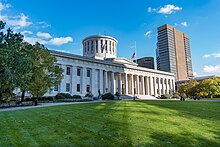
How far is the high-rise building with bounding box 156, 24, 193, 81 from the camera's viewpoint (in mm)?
110606

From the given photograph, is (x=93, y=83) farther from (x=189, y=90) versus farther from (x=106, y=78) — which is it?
(x=189, y=90)

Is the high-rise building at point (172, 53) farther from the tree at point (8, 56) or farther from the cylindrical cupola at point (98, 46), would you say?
the tree at point (8, 56)

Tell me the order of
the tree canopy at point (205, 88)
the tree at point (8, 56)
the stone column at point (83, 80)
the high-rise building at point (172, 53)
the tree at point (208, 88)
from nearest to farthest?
the tree at point (8, 56) < the stone column at point (83, 80) < the tree at point (208, 88) < the tree canopy at point (205, 88) < the high-rise building at point (172, 53)

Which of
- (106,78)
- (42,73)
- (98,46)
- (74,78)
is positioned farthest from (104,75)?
(42,73)

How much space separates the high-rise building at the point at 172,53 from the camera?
111 m

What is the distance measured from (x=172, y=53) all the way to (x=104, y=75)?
75471 millimetres

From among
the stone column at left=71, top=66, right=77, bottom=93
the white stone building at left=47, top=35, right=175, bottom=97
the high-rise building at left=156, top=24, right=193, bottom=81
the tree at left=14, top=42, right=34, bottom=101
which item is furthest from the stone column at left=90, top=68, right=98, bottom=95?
the high-rise building at left=156, top=24, right=193, bottom=81

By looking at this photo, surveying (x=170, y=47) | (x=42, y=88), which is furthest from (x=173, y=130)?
(x=170, y=47)

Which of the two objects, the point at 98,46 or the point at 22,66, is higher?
the point at 98,46

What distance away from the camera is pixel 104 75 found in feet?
171

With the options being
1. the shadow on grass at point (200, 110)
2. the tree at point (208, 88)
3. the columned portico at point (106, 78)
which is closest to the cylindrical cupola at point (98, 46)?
the columned portico at point (106, 78)

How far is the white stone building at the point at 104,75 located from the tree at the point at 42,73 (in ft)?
25.3

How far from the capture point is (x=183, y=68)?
119m

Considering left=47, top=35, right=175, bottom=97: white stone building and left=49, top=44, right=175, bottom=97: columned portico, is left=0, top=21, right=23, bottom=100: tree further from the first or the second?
left=49, top=44, right=175, bottom=97: columned portico
